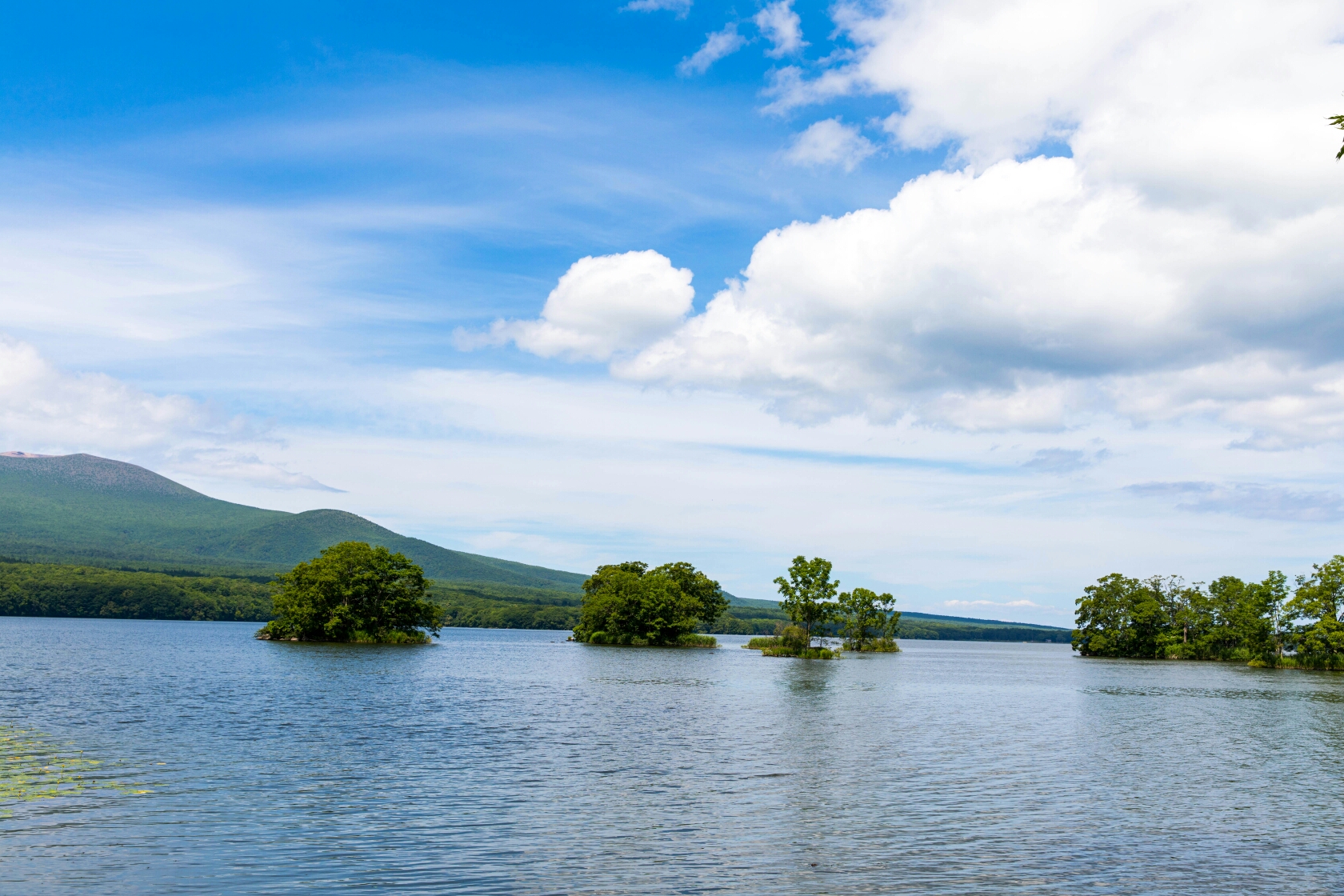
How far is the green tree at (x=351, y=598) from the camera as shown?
15300cm

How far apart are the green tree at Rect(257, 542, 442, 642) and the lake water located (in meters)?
74.8

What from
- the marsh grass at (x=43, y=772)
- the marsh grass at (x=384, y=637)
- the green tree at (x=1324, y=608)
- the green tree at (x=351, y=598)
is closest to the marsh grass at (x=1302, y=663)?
the green tree at (x=1324, y=608)

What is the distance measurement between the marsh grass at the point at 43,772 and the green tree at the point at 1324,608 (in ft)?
538

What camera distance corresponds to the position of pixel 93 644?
439ft

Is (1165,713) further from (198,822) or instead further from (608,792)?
(198,822)

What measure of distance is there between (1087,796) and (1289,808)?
688cm

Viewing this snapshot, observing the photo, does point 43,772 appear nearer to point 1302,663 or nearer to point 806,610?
point 806,610

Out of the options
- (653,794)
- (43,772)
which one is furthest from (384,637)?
(653,794)

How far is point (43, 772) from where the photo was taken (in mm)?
33656

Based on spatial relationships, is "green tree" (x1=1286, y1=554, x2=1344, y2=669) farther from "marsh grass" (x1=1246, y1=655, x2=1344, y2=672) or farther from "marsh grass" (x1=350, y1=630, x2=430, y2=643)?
"marsh grass" (x1=350, y1=630, x2=430, y2=643)

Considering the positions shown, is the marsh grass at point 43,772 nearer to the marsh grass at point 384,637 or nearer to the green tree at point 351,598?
the green tree at point 351,598

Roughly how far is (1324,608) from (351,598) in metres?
156

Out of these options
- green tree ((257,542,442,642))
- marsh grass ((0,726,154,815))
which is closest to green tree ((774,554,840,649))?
green tree ((257,542,442,642))

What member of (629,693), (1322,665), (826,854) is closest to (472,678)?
(629,693)
